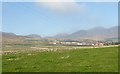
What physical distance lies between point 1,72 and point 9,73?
1.46 meters

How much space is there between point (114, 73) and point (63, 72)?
16.5 ft

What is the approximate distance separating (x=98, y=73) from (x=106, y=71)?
1.56 m

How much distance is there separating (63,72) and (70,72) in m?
0.70

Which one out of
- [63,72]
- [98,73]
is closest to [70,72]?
[63,72]

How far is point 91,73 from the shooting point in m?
29.2

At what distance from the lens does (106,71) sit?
30.4 meters

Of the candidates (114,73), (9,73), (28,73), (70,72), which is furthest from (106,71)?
(9,73)

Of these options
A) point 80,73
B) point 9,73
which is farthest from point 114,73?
point 9,73

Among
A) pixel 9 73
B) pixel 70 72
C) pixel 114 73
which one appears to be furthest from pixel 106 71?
pixel 9 73

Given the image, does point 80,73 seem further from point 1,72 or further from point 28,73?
point 1,72

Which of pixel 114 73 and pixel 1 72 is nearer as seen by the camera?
pixel 114 73

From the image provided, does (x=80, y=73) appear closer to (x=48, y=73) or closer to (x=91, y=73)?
(x=91, y=73)

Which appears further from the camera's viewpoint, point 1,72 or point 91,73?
point 1,72

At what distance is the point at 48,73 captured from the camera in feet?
98.1
